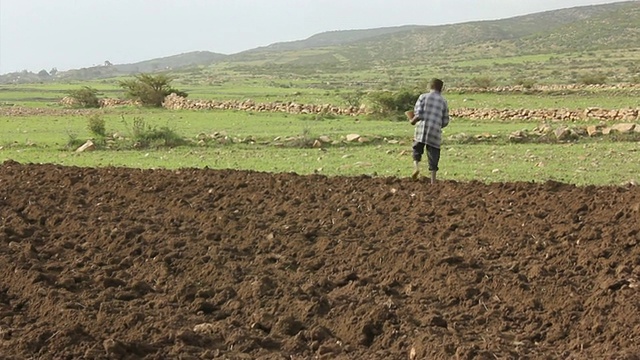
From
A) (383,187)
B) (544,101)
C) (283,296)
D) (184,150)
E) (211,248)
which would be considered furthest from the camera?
(544,101)

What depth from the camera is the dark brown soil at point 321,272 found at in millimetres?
6098

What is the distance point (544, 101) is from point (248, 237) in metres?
24.9

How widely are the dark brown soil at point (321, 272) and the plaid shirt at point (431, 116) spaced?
0.89 m

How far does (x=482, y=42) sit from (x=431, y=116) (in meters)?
108

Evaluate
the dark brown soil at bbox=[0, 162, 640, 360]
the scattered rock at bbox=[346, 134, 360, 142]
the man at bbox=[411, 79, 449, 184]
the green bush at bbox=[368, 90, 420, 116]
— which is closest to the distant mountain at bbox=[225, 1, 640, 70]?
the green bush at bbox=[368, 90, 420, 116]

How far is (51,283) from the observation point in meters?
7.51

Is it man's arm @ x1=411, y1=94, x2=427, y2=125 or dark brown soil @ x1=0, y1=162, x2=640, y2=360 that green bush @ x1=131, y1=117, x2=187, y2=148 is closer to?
dark brown soil @ x1=0, y1=162, x2=640, y2=360

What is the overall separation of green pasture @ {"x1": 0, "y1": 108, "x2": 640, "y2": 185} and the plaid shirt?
175 cm

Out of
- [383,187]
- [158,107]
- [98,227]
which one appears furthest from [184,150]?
[158,107]

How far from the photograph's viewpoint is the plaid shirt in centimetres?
1195

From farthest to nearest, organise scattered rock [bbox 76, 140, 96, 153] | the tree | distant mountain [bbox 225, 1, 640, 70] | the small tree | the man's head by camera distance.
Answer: distant mountain [bbox 225, 1, 640, 70] < the small tree < the tree < scattered rock [bbox 76, 140, 96, 153] < the man's head

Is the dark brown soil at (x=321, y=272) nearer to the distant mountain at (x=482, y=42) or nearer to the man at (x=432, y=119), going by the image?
the man at (x=432, y=119)

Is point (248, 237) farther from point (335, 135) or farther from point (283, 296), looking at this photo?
point (335, 135)

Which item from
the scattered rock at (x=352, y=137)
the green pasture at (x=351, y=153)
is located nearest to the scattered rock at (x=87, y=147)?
the green pasture at (x=351, y=153)
